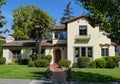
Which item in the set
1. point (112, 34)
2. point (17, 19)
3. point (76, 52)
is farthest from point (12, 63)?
point (112, 34)

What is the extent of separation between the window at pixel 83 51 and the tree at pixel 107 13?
2061cm

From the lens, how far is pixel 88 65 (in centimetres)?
3669

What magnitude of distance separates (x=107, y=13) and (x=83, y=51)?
22.2 meters

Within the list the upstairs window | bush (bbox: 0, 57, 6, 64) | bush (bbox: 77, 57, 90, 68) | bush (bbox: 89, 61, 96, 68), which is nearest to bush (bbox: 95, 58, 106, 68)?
bush (bbox: 89, 61, 96, 68)

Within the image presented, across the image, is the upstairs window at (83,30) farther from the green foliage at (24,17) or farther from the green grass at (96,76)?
the green foliage at (24,17)

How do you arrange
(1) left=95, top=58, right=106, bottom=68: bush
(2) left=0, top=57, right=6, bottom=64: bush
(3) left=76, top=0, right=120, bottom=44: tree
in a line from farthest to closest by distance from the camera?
(2) left=0, top=57, right=6, bottom=64: bush, (1) left=95, top=58, right=106, bottom=68: bush, (3) left=76, top=0, right=120, bottom=44: tree

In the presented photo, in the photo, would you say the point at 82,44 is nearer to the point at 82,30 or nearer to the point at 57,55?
the point at 82,30

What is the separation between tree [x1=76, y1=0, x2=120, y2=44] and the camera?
1667 centimetres

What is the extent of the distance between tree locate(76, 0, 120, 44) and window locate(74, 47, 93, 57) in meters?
20.6

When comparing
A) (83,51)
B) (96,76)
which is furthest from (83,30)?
(96,76)

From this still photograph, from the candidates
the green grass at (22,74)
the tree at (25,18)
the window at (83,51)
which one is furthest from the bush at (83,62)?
the tree at (25,18)

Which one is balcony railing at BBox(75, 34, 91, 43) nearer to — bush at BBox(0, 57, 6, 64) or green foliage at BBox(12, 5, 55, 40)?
bush at BBox(0, 57, 6, 64)

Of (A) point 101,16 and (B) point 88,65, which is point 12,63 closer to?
(B) point 88,65

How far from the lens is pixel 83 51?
128 feet
